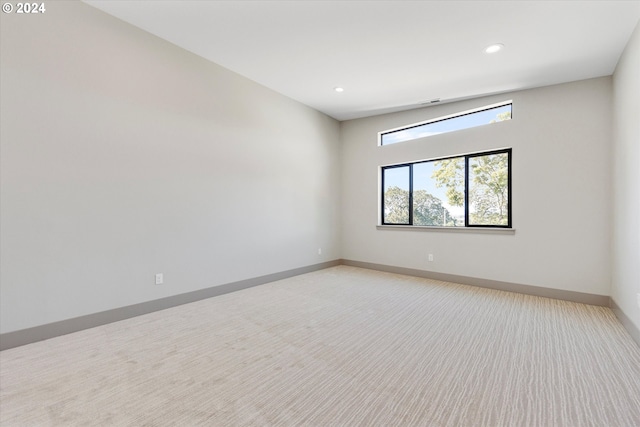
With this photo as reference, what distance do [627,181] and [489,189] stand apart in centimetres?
164

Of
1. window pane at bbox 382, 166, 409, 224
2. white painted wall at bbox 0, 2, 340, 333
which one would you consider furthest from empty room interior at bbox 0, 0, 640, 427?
window pane at bbox 382, 166, 409, 224

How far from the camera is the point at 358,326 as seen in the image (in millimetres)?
2773

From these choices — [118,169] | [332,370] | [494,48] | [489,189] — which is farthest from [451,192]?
[118,169]

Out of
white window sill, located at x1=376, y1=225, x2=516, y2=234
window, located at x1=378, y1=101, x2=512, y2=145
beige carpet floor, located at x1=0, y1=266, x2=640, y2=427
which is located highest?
window, located at x1=378, y1=101, x2=512, y2=145

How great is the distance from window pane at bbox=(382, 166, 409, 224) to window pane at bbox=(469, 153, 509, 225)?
113 centimetres

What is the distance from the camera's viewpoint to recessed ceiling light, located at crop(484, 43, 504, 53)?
9.86ft

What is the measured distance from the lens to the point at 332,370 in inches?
78.0

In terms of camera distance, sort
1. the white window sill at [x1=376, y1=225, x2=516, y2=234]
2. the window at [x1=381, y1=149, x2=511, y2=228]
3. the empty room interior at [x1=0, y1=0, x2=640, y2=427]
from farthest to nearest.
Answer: the window at [x1=381, y1=149, x2=511, y2=228]
the white window sill at [x1=376, y1=225, x2=516, y2=234]
the empty room interior at [x1=0, y1=0, x2=640, y2=427]

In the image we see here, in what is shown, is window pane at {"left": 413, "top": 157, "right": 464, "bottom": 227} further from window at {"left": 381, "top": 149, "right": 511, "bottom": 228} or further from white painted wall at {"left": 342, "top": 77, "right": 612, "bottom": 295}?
white painted wall at {"left": 342, "top": 77, "right": 612, "bottom": 295}

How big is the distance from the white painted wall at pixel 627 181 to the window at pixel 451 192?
117 cm

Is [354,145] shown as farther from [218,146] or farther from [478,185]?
[218,146]

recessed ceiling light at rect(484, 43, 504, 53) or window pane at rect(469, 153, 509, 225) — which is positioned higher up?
recessed ceiling light at rect(484, 43, 504, 53)

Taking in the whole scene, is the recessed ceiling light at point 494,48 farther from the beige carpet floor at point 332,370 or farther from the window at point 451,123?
the beige carpet floor at point 332,370

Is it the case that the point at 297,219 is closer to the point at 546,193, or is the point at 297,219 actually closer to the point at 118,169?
the point at 118,169
